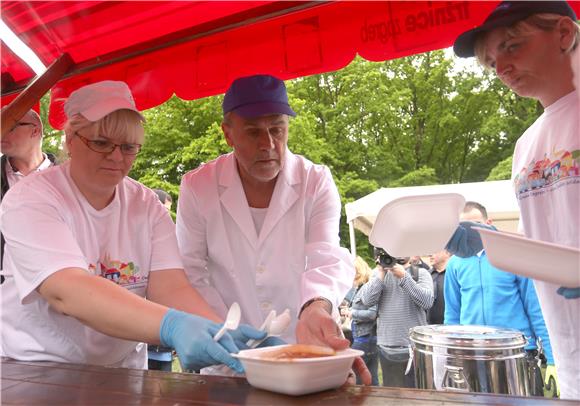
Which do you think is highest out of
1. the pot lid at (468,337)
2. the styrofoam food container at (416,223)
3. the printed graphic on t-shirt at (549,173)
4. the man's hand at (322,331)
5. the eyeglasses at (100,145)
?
the eyeglasses at (100,145)

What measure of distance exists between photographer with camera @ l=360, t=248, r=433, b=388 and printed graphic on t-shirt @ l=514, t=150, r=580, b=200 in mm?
2352

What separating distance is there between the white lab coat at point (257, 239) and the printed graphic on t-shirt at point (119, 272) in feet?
1.20

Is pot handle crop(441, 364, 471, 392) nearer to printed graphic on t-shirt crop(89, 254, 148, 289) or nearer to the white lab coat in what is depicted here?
the white lab coat

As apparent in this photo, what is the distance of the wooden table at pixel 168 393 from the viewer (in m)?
1.05

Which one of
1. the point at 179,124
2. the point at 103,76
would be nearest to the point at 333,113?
the point at 179,124

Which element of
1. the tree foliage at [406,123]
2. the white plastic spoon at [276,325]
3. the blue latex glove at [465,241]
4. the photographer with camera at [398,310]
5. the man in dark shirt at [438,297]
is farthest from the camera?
the tree foliage at [406,123]

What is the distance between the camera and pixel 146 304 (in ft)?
4.53

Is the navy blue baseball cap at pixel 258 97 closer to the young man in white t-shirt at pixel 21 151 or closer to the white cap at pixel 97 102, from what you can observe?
the white cap at pixel 97 102

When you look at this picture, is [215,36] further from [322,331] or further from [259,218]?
[322,331]

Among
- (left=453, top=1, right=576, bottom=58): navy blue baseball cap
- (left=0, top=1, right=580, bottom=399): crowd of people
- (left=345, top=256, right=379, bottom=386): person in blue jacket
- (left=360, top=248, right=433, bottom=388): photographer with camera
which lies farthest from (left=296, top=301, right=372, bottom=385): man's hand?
(left=345, top=256, right=379, bottom=386): person in blue jacket

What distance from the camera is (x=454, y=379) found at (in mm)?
1724

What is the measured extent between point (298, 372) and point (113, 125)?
40.8 inches

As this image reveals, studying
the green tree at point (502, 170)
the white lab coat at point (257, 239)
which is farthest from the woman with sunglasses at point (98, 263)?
the green tree at point (502, 170)

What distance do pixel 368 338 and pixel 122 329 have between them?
333cm
